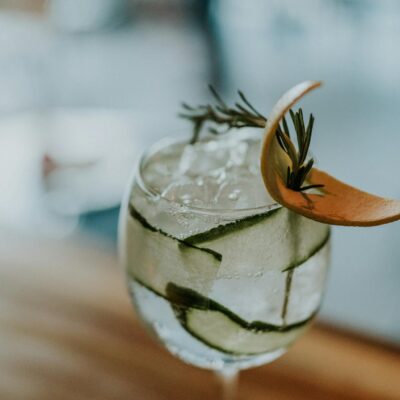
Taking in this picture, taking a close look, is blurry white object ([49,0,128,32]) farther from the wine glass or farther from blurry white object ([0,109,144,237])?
the wine glass

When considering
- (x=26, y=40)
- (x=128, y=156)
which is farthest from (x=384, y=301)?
(x=26, y=40)

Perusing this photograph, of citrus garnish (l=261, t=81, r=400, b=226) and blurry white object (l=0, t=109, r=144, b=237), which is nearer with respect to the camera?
citrus garnish (l=261, t=81, r=400, b=226)

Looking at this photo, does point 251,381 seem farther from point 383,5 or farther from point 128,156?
point 383,5

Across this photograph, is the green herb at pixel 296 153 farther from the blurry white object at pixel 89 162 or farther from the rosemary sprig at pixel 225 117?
the blurry white object at pixel 89 162

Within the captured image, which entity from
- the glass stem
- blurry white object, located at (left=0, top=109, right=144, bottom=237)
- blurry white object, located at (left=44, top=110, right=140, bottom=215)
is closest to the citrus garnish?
the glass stem

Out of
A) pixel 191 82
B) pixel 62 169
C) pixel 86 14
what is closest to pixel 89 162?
pixel 62 169

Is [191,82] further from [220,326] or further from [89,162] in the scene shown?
[220,326]
